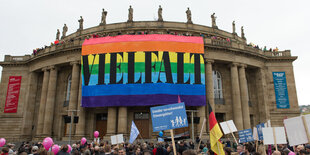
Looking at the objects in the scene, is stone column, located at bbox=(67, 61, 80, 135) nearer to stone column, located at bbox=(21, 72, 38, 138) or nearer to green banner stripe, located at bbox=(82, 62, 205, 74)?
green banner stripe, located at bbox=(82, 62, 205, 74)

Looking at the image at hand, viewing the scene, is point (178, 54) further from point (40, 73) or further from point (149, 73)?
point (40, 73)

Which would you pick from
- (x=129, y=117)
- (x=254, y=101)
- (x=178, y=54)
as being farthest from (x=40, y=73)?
(x=254, y=101)

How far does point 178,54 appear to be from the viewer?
26422 mm

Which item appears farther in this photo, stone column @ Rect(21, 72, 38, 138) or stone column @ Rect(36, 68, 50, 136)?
stone column @ Rect(21, 72, 38, 138)

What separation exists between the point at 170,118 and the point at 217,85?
22921 mm

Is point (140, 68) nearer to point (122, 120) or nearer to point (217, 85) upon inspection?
point (122, 120)

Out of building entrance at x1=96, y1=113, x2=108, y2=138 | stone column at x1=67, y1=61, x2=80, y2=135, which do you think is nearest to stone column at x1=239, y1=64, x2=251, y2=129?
building entrance at x1=96, y1=113, x2=108, y2=138

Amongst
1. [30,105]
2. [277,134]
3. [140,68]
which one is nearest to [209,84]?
[140,68]

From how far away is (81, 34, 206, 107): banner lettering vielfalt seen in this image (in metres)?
25.2

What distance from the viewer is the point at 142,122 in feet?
89.0

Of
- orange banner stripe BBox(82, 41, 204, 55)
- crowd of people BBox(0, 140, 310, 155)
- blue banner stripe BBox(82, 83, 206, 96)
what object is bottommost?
crowd of people BBox(0, 140, 310, 155)

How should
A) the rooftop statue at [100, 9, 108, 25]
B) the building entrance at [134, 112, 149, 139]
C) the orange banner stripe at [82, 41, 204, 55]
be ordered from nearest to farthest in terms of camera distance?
the orange banner stripe at [82, 41, 204, 55]
the building entrance at [134, 112, 149, 139]
the rooftop statue at [100, 9, 108, 25]

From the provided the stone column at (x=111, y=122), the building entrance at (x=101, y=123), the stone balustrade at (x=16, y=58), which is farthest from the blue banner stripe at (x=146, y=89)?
the stone balustrade at (x=16, y=58)

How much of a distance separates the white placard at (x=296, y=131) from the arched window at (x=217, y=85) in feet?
77.4
